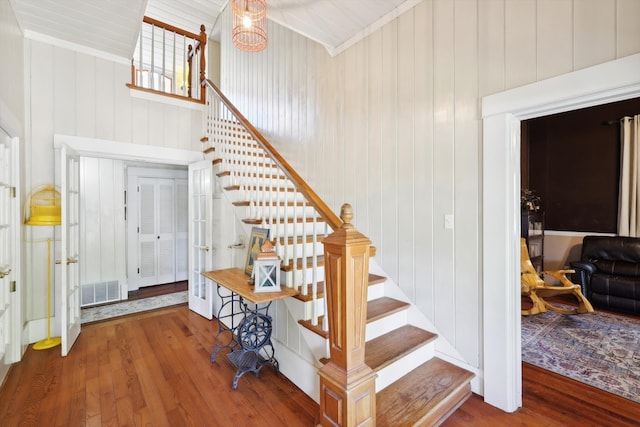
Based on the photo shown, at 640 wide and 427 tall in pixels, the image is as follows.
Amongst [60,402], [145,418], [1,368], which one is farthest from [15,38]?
[145,418]

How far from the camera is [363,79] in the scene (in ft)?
9.65

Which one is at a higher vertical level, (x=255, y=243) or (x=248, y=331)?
(x=255, y=243)

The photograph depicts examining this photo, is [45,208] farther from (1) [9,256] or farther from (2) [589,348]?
(2) [589,348]

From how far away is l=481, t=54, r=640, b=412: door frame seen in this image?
6.37 feet

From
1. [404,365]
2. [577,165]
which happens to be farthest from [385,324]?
[577,165]

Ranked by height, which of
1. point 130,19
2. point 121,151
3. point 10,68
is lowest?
point 121,151

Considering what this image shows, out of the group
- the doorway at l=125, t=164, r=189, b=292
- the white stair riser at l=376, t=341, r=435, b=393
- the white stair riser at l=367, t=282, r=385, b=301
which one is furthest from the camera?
the doorway at l=125, t=164, r=189, b=292

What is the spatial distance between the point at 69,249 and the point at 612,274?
21.1ft

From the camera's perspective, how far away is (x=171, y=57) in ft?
21.8

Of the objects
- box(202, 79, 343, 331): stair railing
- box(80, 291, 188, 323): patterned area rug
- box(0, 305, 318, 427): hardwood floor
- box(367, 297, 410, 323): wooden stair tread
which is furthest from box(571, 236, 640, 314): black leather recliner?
box(80, 291, 188, 323): patterned area rug

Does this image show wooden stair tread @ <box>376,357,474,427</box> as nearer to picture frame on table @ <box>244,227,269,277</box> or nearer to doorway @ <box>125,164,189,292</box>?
picture frame on table @ <box>244,227,269,277</box>

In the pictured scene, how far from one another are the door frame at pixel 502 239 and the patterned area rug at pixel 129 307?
13.1 feet

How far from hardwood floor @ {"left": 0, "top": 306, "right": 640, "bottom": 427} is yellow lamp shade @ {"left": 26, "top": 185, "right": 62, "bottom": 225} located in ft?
4.14

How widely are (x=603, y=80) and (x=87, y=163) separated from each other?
5.81 m
